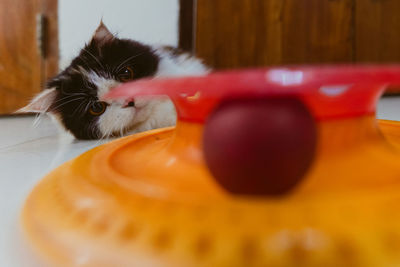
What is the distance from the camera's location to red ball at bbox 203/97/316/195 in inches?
10.4

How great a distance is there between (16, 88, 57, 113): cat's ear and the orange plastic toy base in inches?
29.9

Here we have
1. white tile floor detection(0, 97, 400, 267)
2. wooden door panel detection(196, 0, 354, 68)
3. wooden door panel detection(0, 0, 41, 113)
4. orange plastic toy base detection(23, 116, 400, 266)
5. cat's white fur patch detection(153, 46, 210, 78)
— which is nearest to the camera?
orange plastic toy base detection(23, 116, 400, 266)

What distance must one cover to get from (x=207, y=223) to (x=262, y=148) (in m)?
0.07

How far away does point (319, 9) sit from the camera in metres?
2.25

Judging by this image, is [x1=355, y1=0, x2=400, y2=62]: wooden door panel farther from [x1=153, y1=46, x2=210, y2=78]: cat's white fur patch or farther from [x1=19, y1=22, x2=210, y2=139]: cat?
[x1=19, y1=22, x2=210, y2=139]: cat

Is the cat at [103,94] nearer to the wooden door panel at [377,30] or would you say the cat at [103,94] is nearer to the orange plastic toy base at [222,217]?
the orange plastic toy base at [222,217]

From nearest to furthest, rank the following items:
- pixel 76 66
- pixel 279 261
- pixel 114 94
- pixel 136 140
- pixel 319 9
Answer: pixel 279 261 < pixel 114 94 < pixel 136 140 < pixel 76 66 < pixel 319 9

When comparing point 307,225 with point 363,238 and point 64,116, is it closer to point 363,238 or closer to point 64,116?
point 363,238

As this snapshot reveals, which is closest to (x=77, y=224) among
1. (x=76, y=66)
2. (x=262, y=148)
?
(x=262, y=148)

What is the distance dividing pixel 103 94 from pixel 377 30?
2.06 meters

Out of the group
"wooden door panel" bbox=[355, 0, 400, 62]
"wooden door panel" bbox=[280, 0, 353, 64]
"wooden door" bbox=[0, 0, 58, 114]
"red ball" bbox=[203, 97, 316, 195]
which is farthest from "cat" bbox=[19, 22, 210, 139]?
"wooden door panel" bbox=[355, 0, 400, 62]

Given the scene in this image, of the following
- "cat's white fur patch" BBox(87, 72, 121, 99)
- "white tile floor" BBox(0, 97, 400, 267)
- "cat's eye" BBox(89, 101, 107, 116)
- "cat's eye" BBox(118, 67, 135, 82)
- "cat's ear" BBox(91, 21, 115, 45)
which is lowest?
"white tile floor" BBox(0, 97, 400, 267)

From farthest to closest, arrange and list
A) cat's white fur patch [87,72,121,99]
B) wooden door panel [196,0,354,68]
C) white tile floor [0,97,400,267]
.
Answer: wooden door panel [196,0,354,68] < cat's white fur patch [87,72,121,99] < white tile floor [0,97,400,267]

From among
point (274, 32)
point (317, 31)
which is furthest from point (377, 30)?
point (274, 32)
